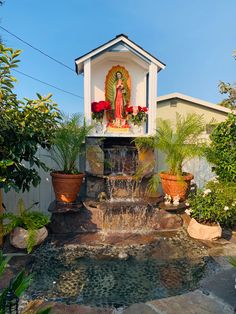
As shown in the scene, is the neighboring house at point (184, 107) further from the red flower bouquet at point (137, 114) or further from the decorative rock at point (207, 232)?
the decorative rock at point (207, 232)

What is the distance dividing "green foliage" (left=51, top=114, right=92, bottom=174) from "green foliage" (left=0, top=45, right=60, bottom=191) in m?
0.29

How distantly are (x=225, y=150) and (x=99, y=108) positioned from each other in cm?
276

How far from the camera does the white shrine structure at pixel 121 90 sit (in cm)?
574

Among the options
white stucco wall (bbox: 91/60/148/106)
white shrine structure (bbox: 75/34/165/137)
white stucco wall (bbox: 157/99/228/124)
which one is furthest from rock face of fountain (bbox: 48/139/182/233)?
white stucco wall (bbox: 157/99/228/124)

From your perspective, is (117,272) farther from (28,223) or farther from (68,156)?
(68,156)

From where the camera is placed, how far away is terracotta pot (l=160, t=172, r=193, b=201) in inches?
190

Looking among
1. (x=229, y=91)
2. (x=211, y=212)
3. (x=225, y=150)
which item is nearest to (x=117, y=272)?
(x=211, y=212)

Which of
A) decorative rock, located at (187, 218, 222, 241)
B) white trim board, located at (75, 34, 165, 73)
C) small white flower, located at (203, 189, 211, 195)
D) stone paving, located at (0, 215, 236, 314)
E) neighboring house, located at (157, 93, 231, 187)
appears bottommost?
stone paving, located at (0, 215, 236, 314)

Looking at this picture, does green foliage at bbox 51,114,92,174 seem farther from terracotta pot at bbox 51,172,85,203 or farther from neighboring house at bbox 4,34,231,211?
neighboring house at bbox 4,34,231,211

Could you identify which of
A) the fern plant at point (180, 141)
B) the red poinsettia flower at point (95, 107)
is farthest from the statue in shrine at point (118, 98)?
the fern plant at point (180, 141)

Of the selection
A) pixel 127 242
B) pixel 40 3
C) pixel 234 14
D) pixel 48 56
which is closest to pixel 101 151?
pixel 127 242

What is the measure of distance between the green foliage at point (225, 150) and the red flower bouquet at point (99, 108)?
2.38 m

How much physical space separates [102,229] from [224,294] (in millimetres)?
2415

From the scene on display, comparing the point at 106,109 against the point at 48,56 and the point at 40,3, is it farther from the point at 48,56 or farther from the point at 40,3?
the point at 48,56
